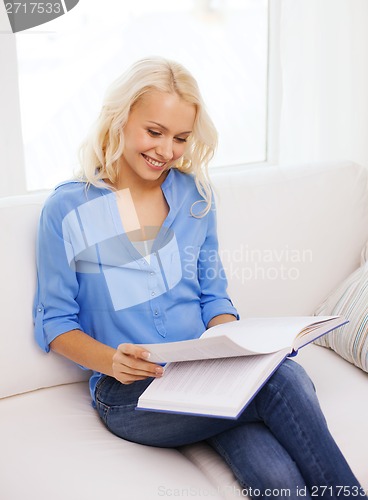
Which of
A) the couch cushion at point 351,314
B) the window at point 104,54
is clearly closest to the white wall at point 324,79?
the window at point 104,54

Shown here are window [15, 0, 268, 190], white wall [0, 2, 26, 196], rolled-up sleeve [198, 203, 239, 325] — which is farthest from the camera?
window [15, 0, 268, 190]

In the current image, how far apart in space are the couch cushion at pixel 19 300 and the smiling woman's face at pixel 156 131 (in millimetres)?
265

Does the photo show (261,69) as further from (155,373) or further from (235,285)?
(155,373)

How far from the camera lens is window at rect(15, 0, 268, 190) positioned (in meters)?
2.29

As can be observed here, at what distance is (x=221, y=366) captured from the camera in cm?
134

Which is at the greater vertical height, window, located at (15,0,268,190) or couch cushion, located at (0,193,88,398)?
window, located at (15,0,268,190)

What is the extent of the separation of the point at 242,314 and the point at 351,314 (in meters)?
0.28

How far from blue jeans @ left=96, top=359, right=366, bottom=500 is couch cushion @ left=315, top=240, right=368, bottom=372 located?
1.16 ft

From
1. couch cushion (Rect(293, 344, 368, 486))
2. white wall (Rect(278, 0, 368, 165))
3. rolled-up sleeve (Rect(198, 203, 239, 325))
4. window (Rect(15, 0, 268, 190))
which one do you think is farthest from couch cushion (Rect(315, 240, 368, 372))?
window (Rect(15, 0, 268, 190))

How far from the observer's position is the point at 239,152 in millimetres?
2830

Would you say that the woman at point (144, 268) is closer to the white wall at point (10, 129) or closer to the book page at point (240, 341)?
the book page at point (240, 341)

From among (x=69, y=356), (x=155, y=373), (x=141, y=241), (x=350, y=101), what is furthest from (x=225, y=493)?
(x=350, y=101)

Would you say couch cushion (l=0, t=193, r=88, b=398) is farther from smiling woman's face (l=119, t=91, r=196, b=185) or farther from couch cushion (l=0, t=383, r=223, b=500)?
smiling woman's face (l=119, t=91, r=196, b=185)

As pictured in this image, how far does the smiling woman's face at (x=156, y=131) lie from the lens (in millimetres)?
1556
